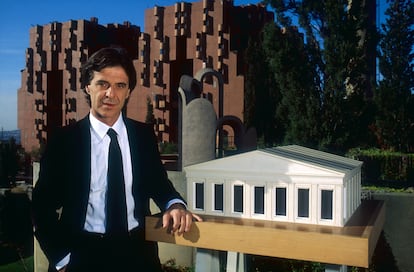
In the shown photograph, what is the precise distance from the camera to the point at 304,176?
401 cm

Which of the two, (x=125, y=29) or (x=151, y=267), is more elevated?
(x=125, y=29)

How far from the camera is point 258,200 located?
4.26 m

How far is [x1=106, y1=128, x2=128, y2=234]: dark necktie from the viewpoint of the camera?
310 centimetres

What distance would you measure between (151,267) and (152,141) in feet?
3.30

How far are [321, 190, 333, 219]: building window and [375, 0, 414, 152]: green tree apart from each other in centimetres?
1604

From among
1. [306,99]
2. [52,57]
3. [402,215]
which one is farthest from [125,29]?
[402,215]

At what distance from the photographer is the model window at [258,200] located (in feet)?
13.8

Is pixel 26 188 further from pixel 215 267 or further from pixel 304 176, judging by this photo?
pixel 304 176

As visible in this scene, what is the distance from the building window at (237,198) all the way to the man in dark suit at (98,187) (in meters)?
1.08

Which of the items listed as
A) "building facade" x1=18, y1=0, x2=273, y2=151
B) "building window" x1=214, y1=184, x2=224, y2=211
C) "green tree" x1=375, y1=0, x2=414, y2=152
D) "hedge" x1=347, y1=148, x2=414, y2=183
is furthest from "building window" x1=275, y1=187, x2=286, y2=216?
"building facade" x1=18, y1=0, x2=273, y2=151

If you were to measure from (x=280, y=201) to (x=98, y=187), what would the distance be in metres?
1.84

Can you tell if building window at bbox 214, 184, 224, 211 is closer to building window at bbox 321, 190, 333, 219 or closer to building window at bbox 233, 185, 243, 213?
building window at bbox 233, 185, 243, 213

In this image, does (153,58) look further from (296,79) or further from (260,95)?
(296,79)

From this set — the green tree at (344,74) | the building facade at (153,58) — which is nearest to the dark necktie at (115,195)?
the green tree at (344,74)
